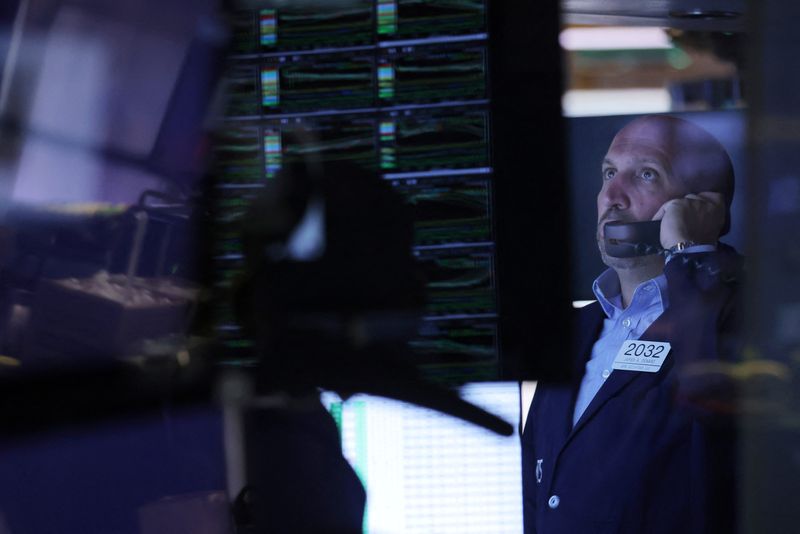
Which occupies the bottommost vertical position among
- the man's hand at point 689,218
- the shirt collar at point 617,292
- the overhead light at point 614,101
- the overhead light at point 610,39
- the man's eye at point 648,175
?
the shirt collar at point 617,292

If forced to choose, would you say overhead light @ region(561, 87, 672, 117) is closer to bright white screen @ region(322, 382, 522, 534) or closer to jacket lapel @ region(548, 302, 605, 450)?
jacket lapel @ region(548, 302, 605, 450)

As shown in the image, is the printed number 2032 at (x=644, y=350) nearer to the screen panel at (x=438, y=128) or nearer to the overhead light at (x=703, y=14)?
the screen panel at (x=438, y=128)

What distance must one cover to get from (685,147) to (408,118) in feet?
1.62

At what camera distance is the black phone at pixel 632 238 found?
1983mm

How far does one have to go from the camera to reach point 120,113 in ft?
6.66

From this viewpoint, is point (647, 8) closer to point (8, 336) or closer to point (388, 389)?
point (388, 389)

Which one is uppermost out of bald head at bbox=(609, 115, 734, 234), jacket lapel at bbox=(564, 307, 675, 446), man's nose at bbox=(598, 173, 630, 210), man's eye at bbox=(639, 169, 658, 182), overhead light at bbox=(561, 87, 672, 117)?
overhead light at bbox=(561, 87, 672, 117)

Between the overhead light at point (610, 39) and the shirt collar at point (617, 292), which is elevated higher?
the overhead light at point (610, 39)

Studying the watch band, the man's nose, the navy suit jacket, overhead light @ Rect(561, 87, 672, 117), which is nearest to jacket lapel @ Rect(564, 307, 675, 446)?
the navy suit jacket

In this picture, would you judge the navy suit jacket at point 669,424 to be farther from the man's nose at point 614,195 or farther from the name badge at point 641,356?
the man's nose at point 614,195

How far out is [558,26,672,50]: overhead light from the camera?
77.0 inches

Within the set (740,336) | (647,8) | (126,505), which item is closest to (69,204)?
(126,505)

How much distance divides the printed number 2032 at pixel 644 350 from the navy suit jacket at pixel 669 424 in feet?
0.06

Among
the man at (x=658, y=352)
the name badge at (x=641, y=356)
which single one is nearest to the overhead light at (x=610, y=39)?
the man at (x=658, y=352)
